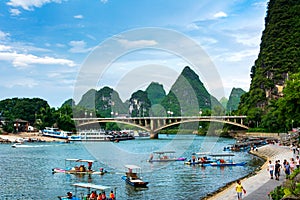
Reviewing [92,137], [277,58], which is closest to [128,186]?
[92,137]

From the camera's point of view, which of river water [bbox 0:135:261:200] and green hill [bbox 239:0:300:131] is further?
green hill [bbox 239:0:300:131]

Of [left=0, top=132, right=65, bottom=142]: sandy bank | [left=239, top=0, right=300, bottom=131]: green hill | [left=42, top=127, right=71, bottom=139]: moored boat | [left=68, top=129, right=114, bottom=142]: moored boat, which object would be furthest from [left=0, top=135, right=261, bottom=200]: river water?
[left=239, top=0, right=300, bottom=131]: green hill

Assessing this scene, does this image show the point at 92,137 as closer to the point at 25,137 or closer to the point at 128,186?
the point at 25,137

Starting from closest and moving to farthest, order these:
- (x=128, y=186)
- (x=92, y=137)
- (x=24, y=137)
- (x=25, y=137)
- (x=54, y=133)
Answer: (x=128, y=186)
(x=92, y=137)
(x=54, y=133)
(x=24, y=137)
(x=25, y=137)

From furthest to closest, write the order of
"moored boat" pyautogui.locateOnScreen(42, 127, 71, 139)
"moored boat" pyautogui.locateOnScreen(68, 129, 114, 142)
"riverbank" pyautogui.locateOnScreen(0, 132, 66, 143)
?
"moored boat" pyautogui.locateOnScreen(42, 127, 71, 139) → "riverbank" pyautogui.locateOnScreen(0, 132, 66, 143) → "moored boat" pyautogui.locateOnScreen(68, 129, 114, 142)

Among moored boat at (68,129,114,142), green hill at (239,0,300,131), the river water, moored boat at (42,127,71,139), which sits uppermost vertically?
green hill at (239,0,300,131)

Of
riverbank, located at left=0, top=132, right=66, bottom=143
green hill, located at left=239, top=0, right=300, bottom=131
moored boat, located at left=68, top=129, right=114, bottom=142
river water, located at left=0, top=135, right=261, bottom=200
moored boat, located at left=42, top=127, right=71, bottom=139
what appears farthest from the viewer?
green hill, located at left=239, top=0, right=300, bottom=131

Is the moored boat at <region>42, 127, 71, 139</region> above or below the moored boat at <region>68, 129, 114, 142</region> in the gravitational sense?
above

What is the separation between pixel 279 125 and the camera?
112438 mm

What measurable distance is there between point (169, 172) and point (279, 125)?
74.0 m

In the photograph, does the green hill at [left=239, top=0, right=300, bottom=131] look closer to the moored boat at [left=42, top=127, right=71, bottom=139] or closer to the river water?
the moored boat at [left=42, top=127, right=71, bottom=139]

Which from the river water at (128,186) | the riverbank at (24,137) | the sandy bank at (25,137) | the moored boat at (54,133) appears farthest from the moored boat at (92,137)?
the river water at (128,186)

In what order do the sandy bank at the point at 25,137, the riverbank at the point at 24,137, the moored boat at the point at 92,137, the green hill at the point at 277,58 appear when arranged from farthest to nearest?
the green hill at the point at 277,58, the sandy bank at the point at 25,137, the riverbank at the point at 24,137, the moored boat at the point at 92,137

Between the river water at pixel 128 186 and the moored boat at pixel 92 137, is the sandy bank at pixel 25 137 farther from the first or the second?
the river water at pixel 128 186
